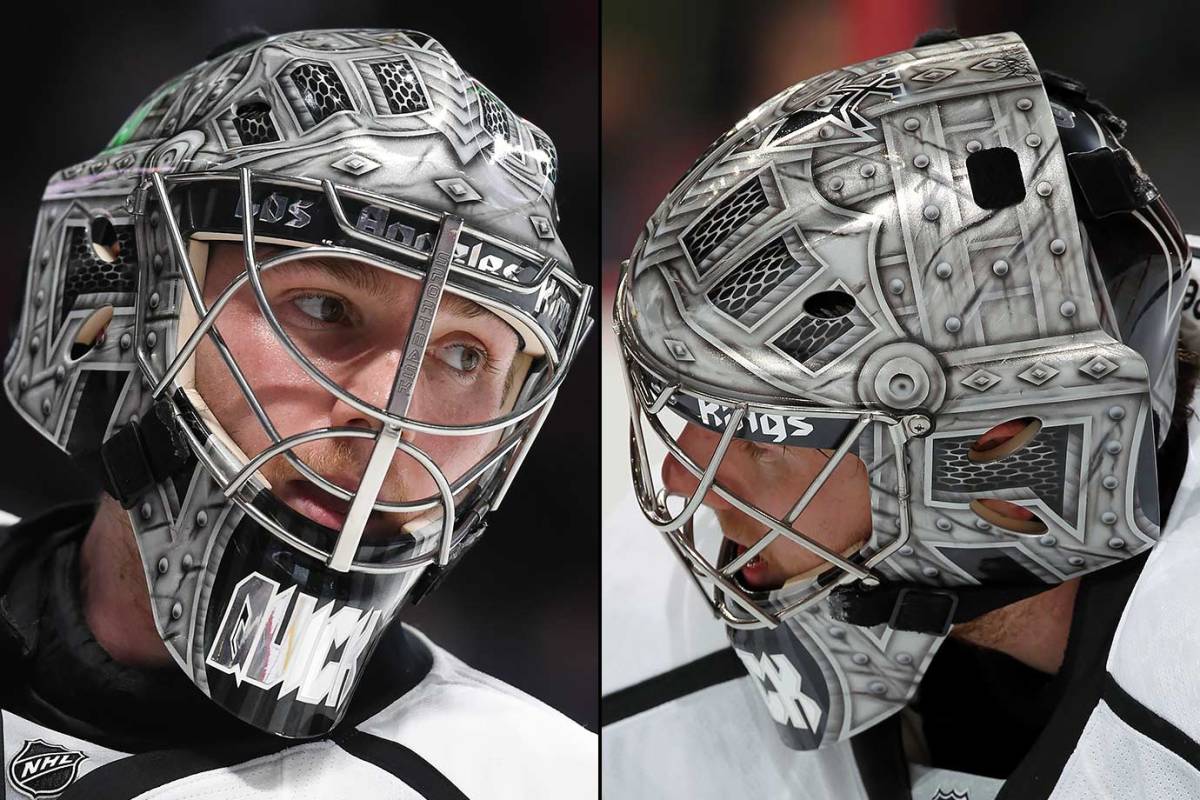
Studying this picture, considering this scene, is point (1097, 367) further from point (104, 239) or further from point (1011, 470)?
point (104, 239)

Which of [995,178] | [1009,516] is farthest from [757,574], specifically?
[995,178]

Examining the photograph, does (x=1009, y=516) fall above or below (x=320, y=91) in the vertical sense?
below

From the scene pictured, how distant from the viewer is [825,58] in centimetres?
184

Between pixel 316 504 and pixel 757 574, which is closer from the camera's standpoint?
pixel 316 504

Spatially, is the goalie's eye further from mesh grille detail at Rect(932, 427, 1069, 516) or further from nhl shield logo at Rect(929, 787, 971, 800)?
nhl shield logo at Rect(929, 787, 971, 800)

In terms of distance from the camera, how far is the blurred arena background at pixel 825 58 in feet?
5.95

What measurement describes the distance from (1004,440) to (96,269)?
3.71ft

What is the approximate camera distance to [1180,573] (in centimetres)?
148

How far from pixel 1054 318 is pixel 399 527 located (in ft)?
2.72

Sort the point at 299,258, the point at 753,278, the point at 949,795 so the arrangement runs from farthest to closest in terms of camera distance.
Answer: the point at 949,795
the point at 753,278
the point at 299,258

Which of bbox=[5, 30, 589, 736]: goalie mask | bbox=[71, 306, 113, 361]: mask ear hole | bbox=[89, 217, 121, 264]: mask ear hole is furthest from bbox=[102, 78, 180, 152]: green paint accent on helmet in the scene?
bbox=[71, 306, 113, 361]: mask ear hole

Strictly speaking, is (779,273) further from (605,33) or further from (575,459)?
(605,33)

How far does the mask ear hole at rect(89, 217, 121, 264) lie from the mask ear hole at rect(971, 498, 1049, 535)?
3.62ft

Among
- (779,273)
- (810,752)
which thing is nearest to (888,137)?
(779,273)
